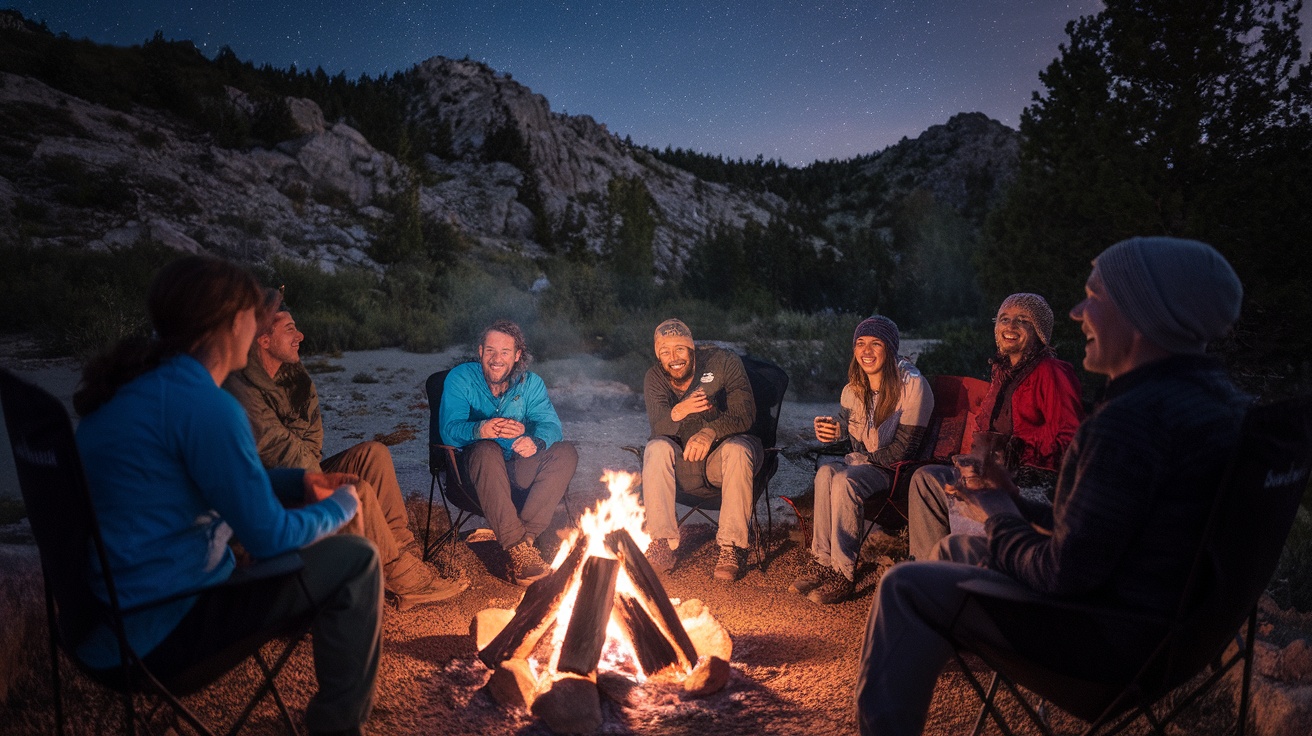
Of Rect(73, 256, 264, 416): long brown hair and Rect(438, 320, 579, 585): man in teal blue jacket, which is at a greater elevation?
Rect(73, 256, 264, 416): long brown hair

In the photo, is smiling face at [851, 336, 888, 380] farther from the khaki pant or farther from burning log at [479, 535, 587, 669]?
the khaki pant

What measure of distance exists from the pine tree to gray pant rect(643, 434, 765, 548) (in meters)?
5.70

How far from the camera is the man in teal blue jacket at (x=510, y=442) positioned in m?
3.94

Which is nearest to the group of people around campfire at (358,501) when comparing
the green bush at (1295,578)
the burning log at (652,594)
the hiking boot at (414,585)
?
the hiking boot at (414,585)

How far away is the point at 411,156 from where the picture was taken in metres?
37.2

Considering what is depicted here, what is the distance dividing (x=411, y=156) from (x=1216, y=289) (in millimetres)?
39393

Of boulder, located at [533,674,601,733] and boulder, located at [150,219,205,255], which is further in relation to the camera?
boulder, located at [150,219,205,255]

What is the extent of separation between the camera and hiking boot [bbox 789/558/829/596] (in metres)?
3.87

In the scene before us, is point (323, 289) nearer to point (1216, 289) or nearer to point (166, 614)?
point (166, 614)

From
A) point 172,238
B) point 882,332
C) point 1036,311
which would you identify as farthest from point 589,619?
point 172,238

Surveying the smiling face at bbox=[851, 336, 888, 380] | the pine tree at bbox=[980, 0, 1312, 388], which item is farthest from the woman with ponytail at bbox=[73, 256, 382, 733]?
the pine tree at bbox=[980, 0, 1312, 388]

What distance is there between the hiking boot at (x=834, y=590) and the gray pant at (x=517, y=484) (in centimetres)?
144

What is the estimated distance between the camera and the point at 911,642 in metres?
1.90

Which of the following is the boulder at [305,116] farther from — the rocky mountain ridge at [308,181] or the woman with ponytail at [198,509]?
the woman with ponytail at [198,509]
